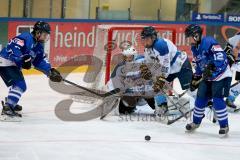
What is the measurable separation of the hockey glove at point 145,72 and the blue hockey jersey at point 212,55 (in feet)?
2.28

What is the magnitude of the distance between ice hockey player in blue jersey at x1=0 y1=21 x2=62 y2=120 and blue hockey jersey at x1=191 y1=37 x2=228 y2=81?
1.34 m

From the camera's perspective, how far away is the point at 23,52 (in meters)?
5.66

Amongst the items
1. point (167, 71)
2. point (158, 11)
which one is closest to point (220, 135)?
point (167, 71)

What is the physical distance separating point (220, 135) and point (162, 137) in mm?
501

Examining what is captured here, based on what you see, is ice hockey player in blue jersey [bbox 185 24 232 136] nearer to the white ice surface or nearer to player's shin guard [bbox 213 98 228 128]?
player's shin guard [bbox 213 98 228 128]

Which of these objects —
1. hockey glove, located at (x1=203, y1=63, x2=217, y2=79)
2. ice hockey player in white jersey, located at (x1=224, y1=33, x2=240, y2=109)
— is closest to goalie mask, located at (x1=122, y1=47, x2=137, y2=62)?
hockey glove, located at (x1=203, y1=63, x2=217, y2=79)

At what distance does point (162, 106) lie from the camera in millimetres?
6059

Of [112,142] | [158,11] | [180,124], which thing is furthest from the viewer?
[158,11]

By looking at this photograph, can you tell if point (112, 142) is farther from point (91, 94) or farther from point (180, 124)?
point (91, 94)

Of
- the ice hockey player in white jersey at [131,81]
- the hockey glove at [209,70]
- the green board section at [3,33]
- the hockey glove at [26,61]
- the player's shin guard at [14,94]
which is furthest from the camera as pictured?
the green board section at [3,33]

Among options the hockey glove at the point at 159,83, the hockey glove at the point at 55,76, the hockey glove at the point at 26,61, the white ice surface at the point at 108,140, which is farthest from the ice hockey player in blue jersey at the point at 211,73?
the hockey glove at the point at 26,61

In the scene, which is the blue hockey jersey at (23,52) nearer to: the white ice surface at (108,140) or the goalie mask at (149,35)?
the white ice surface at (108,140)

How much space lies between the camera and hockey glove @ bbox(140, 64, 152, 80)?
595 cm

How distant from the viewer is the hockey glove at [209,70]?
17.1 feet
